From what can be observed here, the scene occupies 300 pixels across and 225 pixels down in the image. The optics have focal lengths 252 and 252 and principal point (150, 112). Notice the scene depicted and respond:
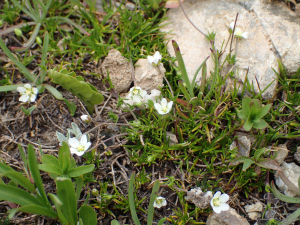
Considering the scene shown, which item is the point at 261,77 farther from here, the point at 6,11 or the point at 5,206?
the point at 6,11

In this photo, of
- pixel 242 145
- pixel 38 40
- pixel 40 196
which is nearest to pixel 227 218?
pixel 242 145

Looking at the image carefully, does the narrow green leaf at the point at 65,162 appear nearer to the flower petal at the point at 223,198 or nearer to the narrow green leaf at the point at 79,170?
the narrow green leaf at the point at 79,170

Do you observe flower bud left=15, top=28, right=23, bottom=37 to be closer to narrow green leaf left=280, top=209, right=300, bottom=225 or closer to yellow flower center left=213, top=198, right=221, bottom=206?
yellow flower center left=213, top=198, right=221, bottom=206

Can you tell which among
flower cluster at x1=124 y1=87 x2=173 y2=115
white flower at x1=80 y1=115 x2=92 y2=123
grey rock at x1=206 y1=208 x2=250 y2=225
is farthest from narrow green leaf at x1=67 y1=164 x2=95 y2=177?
grey rock at x1=206 y1=208 x2=250 y2=225

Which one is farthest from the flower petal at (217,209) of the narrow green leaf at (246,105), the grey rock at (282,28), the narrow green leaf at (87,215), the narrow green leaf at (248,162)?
the grey rock at (282,28)

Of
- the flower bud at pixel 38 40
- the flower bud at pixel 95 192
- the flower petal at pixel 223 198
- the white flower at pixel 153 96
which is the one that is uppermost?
the flower bud at pixel 38 40

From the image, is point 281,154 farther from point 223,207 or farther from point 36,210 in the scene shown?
point 36,210
